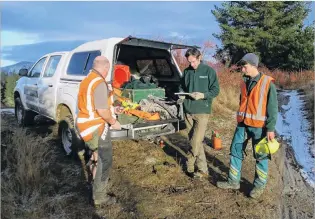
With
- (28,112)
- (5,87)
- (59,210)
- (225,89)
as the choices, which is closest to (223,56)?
(225,89)

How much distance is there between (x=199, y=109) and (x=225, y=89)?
7.83m

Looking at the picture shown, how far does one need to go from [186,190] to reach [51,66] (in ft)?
12.2

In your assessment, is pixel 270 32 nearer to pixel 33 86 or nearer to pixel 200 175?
pixel 33 86

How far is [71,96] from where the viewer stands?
5.34 meters

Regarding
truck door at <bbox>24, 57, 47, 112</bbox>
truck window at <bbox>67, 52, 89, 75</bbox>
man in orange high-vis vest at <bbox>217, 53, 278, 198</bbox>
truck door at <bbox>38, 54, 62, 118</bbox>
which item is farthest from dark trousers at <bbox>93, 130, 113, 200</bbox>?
truck door at <bbox>24, 57, 47, 112</bbox>

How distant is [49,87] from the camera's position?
20.0 ft

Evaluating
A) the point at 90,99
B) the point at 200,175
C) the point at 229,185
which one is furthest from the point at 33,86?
the point at 229,185

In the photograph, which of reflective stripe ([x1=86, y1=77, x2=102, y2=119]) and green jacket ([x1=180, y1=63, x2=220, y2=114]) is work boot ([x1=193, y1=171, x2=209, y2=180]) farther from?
reflective stripe ([x1=86, y1=77, x2=102, y2=119])

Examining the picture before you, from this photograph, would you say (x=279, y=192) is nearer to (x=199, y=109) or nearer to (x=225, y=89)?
(x=199, y=109)

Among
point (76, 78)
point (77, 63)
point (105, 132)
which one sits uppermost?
point (77, 63)

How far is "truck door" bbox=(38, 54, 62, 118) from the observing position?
597cm

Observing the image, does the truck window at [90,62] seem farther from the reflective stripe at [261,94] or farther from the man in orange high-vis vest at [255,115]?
the reflective stripe at [261,94]

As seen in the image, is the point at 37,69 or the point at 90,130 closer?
the point at 90,130

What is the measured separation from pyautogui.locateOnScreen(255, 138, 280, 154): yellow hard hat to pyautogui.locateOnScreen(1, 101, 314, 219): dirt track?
2.19 feet
